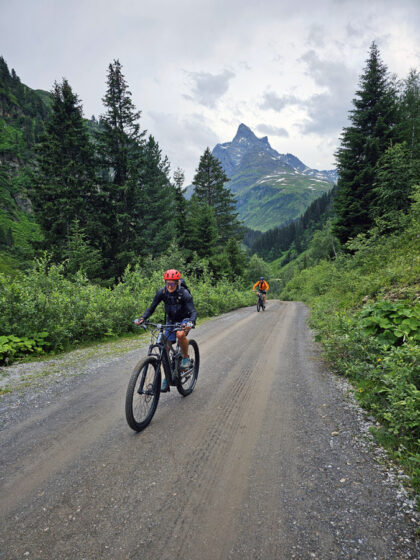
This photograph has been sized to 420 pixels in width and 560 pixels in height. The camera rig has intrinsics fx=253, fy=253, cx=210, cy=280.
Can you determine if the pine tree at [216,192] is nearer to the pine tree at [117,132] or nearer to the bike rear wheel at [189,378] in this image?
the pine tree at [117,132]

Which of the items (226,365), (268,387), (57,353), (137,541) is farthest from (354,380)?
(57,353)

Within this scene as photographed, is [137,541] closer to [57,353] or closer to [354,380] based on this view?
[354,380]

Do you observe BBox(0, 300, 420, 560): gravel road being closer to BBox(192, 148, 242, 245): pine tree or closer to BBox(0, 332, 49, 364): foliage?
BBox(0, 332, 49, 364): foliage

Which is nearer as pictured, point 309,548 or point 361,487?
point 309,548

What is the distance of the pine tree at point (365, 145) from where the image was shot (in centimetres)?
2106

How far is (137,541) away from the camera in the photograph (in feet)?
7.52

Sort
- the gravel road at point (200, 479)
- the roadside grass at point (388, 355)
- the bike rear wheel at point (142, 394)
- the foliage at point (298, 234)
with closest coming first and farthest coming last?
1. the gravel road at point (200, 479)
2. the roadside grass at point (388, 355)
3. the bike rear wheel at point (142, 394)
4. the foliage at point (298, 234)

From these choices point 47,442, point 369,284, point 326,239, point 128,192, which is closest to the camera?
point 47,442

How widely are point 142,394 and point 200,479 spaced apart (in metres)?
1.54

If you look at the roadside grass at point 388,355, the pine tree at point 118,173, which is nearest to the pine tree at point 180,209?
the pine tree at point 118,173

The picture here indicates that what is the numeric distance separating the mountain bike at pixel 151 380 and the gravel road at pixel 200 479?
0.24 metres

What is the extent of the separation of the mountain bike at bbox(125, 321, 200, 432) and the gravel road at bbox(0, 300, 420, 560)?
0.24 meters

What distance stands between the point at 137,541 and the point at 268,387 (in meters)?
3.94

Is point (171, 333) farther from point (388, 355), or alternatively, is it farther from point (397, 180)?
point (397, 180)
